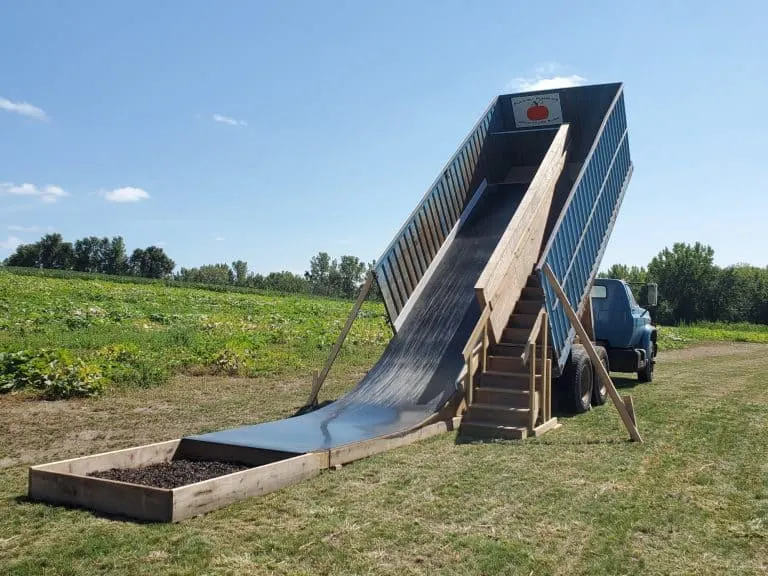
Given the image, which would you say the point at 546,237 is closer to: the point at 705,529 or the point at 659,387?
the point at 659,387

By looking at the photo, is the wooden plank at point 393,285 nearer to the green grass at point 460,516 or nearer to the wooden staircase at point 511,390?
the wooden staircase at point 511,390

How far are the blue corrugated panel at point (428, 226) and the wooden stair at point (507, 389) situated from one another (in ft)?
6.05

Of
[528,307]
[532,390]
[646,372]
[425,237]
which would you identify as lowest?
→ [646,372]

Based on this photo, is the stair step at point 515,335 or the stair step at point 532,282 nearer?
the stair step at point 515,335

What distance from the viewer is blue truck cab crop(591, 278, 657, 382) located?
14.4m

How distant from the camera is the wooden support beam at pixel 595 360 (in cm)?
862

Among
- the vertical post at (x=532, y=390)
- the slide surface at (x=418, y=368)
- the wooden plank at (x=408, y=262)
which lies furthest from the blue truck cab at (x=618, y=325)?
the vertical post at (x=532, y=390)

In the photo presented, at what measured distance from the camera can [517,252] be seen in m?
10.3

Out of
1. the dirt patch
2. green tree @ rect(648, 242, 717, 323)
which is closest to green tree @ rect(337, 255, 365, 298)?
green tree @ rect(648, 242, 717, 323)

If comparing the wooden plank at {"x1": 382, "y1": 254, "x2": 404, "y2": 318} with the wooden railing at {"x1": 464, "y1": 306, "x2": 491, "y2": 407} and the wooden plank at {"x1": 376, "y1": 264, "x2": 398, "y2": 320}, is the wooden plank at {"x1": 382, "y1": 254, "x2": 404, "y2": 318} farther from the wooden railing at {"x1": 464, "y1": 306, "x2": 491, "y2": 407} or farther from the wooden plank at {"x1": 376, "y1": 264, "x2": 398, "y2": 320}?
the wooden railing at {"x1": 464, "y1": 306, "x2": 491, "y2": 407}

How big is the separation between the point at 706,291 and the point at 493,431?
73.8 metres

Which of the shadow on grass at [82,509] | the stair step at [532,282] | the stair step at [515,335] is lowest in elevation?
the shadow on grass at [82,509]

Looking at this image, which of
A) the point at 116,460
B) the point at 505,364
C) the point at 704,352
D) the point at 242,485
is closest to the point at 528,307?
the point at 505,364

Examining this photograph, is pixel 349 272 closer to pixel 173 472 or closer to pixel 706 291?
pixel 706 291
